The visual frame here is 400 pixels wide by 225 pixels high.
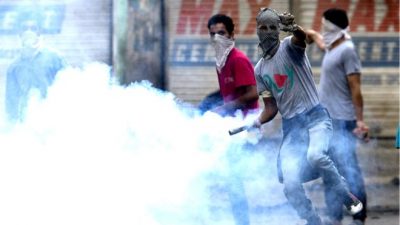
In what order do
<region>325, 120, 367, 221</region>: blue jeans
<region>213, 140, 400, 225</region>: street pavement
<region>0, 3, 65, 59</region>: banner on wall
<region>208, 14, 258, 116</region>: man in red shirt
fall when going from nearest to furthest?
<region>208, 14, 258, 116</region>: man in red shirt
<region>325, 120, 367, 221</region>: blue jeans
<region>213, 140, 400, 225</region>: street pavement
<region>0, 3, 65, 59</region>: banner on wall

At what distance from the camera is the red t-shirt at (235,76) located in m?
7.16

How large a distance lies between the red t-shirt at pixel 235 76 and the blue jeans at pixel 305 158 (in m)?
0.66

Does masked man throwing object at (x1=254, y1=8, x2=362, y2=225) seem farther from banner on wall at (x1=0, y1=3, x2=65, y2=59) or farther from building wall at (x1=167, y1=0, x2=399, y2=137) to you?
building wall at (x1=167, y1=0, x2=399, y2=137)

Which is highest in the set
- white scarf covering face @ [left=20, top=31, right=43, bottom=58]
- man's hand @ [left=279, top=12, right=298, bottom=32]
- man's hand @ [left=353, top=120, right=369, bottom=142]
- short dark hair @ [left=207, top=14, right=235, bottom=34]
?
man's hand @ [left=279, top=12, right=298, bottom=32]

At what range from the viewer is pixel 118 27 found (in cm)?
835

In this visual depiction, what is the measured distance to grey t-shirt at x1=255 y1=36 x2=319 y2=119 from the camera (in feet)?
21.1

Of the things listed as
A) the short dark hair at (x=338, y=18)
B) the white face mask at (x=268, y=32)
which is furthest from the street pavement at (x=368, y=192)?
the white face mask at (x=268, y=32)

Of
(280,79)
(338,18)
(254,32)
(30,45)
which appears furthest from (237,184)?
(254,32)

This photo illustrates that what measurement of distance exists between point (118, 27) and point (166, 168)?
5.20ft

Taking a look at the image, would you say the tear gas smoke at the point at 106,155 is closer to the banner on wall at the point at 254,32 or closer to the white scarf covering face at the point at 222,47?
the white scarf covering face at the point at 222,47

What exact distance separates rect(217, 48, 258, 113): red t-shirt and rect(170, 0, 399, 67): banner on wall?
375cm

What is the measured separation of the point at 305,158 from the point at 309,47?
4.73 metres

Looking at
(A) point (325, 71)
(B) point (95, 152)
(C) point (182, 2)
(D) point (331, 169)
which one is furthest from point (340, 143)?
(C) point (182, 2)

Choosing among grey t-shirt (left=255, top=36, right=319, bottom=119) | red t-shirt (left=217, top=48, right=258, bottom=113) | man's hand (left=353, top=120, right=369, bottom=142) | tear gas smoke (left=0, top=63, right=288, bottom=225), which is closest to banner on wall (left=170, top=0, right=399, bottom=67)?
man's hand (left=353, top=120, right=369, bottom=142)
